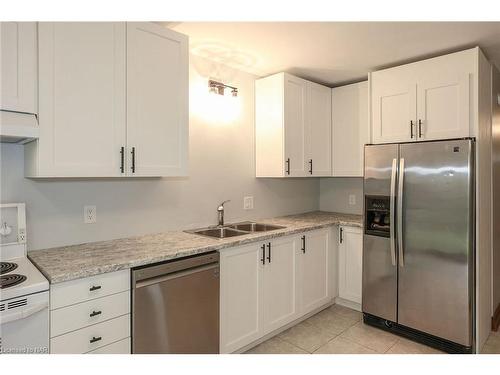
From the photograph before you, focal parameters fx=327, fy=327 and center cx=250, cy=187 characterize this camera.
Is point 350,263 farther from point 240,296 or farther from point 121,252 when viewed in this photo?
point 121,252

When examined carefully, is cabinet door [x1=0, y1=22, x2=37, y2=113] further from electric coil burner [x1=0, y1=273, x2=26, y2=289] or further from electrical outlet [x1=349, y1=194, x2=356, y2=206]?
electrical outlet [x1=349, y1=194, x2=356, y2=206]

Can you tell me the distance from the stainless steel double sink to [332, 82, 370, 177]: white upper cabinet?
109 cm

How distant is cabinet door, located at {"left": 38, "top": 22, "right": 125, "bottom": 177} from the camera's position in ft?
5.53

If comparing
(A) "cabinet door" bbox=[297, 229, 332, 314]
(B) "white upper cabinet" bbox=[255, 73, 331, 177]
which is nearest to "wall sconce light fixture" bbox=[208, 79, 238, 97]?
(B) "white upper cabinet" bbox=[255, 73, 331, 177]

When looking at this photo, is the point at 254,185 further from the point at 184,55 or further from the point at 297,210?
the point at 184,55

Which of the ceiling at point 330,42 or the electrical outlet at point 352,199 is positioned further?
the electrical outlet at point 352,199

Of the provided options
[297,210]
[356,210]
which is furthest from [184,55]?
[356,210]

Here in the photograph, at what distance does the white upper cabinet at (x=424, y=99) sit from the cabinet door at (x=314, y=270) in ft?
3.45

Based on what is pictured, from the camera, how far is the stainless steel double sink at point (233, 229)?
2727 millimetres

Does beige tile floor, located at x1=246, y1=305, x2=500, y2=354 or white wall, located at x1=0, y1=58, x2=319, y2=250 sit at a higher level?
white wall, located at x1=0, y1=58, x2=319, y2=250

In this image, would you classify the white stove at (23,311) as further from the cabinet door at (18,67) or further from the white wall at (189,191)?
the cabinet door at (18,67)

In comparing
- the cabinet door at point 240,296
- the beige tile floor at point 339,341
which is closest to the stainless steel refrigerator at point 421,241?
the beige tile floor at point 339,341

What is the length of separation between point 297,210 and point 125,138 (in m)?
2.32

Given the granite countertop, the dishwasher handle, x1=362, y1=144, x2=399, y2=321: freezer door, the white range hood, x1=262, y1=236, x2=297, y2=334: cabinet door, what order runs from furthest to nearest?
x1=362, y1=144, x2=399, y2=321: freezer door < x1=262, y1=236, x2=297, y2=334: cabinet door < the dishwasher handle < the granite countertop < the white range hood
